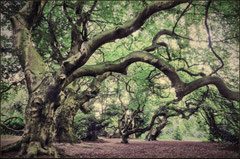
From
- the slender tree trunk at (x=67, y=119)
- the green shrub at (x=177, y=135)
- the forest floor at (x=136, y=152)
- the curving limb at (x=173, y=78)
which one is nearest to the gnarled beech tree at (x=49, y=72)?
the curving limb at (x=173, y=78)

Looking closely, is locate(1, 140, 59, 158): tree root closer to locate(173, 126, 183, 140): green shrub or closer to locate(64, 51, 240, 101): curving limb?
locate(64, 51, 240, 101): curving limb

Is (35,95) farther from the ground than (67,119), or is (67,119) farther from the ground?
(35,95)

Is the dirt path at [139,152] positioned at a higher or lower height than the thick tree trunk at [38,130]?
lower

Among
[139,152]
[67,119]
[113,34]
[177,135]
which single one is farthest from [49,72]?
[177,135]

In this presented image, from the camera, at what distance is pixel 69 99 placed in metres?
9.51

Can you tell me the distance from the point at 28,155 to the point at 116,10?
9007mm

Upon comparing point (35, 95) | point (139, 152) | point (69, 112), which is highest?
point (35, 95)

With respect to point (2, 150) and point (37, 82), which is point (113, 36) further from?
point (2, 150)

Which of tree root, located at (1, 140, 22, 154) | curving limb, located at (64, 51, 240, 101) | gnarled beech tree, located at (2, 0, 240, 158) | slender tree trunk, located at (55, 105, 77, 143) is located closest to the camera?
tree root, located at (1, 140, 22, 154)

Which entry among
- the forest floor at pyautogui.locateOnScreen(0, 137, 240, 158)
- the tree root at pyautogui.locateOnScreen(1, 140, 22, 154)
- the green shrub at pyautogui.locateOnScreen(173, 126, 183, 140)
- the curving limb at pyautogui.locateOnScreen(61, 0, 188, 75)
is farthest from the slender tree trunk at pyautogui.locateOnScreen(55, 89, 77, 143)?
the green shrub at pyautogui.locateOnScreen(173, 126, 183, 140)

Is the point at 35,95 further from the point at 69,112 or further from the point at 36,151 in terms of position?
the point at 69,112

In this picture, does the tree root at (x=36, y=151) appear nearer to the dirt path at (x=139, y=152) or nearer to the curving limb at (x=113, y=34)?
the dirt path at (x=139, y=152)

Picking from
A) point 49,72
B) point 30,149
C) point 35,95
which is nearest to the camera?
point 30,149

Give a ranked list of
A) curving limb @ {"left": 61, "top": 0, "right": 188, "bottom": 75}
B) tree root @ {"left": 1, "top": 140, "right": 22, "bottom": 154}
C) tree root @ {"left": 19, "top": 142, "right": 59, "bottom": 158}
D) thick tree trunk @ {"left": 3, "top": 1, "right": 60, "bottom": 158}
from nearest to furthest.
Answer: tree root @ {"left": 19, "top": 142, "right": 59, "bottom": 158}
tree root @ {"left": 1, "top": 140, "right": 22, "bottom": 154}
thick tree trunk @ {"left": 3, "top": 1, "right": 60, "bottom": 158}
curving limb @ {"left": 61, "top": 0, "right": 188, "bottom": 75}
